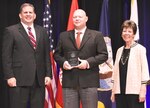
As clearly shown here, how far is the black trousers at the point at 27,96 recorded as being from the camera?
3932 mm

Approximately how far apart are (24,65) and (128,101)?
4.16ft

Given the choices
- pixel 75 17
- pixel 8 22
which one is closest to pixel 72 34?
pixel 75 17

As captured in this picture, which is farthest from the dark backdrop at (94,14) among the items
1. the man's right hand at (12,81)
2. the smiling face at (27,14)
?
the man's right hand at (12,81)

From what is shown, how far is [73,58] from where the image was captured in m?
3.94

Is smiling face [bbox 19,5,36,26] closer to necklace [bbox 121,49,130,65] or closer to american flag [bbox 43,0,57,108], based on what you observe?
necklace [bbox 121,49,130,65]

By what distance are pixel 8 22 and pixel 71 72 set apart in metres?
2.39

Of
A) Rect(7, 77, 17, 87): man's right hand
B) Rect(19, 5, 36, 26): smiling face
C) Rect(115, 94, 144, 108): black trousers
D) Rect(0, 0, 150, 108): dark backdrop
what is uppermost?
Rect(0, 0, 150, 108): dark backdrop

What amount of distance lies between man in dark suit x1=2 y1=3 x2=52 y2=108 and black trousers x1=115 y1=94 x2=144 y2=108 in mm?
889

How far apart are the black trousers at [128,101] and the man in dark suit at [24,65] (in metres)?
0.89

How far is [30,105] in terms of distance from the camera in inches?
157

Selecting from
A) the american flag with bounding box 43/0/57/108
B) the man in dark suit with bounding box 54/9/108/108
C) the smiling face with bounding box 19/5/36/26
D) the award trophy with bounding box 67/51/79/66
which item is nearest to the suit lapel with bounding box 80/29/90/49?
the man in dark suit with bounding box 54/9/108/108

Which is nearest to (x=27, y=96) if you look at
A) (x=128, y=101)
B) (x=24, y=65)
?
(x=24, y=65)

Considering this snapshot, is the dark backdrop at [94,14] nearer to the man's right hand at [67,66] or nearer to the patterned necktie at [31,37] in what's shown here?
the patterned necktie at [31,37]

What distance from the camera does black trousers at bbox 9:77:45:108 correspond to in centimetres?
393
